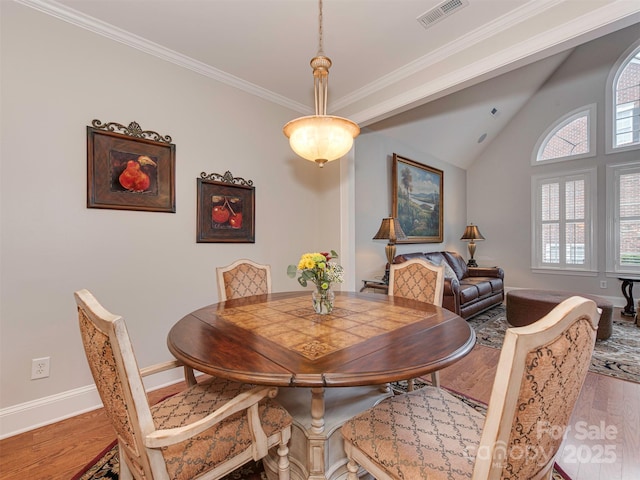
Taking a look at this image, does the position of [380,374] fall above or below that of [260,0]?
below

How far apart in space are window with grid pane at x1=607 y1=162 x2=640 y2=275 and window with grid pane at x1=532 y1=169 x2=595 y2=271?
231 millimetres

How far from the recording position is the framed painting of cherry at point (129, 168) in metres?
2.10

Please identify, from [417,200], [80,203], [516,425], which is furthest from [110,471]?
[417,200]

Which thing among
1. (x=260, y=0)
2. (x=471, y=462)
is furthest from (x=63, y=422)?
(x=260, y=0)

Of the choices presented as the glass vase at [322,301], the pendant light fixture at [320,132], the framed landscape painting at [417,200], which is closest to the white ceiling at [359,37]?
the pendant light fixture at [320,132]

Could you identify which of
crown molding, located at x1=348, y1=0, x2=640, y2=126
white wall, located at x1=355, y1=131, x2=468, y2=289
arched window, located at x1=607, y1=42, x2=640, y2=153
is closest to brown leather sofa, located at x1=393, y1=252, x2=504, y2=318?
white wall, located at x1=355, y1=131, x2=468, y2=289

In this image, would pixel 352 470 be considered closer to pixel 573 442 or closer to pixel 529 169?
pixel 573 442

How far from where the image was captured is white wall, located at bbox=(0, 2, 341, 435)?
1840 millimetres

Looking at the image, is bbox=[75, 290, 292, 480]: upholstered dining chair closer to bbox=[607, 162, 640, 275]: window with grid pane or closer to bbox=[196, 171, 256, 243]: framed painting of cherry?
bbox=[196, 171, 256, 243]: framed painting of cherry

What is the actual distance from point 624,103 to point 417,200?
3.61 metres

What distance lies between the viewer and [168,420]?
115 centimetres

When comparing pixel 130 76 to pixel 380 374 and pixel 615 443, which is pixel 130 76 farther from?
pixel 615 443

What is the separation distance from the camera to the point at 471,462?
0.91m

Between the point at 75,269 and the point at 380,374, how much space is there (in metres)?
2.19
